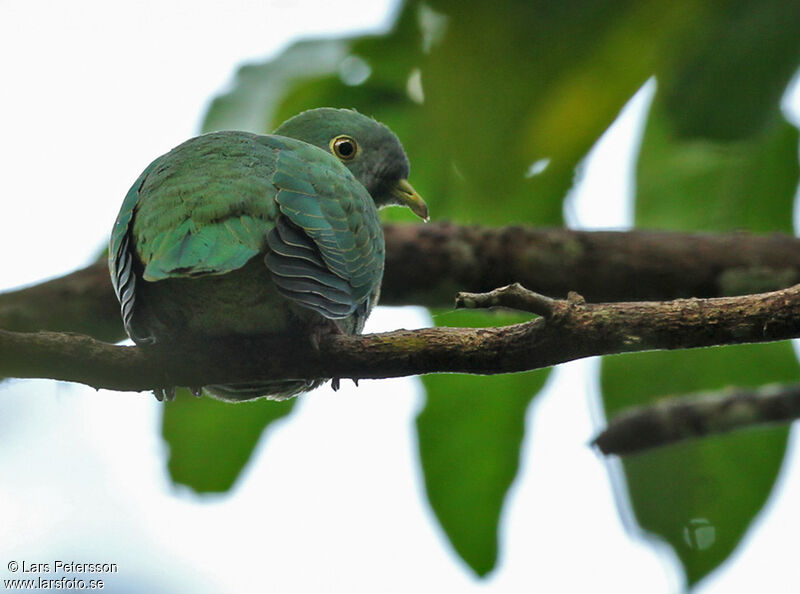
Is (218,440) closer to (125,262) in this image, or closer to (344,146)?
(344,146)

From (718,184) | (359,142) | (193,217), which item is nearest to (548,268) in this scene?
(718,184)

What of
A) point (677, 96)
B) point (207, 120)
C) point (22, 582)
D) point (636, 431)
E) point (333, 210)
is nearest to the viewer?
point (22, 582)

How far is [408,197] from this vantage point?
215 inches

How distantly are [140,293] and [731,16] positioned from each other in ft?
6.69

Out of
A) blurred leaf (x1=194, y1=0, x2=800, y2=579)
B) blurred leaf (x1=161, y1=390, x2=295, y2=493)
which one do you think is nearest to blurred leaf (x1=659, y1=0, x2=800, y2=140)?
blurred leaf (x1=194, y1=0, x2=800, y2=579)

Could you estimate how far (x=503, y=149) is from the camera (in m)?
3.47

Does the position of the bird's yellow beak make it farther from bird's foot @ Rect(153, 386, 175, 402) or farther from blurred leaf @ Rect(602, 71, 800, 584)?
bird's foot @ Rect(153, 386, 175, 402)

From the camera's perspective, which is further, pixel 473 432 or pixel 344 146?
pixel 473 432

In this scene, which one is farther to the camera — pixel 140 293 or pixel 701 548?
pixel 701 548

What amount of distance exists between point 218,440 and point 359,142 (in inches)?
67.7

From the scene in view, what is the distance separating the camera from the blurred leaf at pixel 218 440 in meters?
5.87

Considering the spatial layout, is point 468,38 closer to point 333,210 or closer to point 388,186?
point 333,210

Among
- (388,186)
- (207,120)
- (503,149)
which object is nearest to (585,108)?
(503,149)

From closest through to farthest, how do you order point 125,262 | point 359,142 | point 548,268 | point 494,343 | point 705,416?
point 494,343
point 125,262
point 705,416
point 359,142
point 548,268
